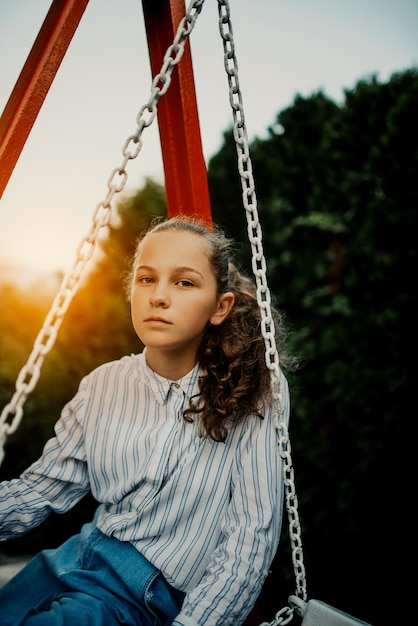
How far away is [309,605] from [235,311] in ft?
3.16

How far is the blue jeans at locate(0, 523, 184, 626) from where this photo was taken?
4.11 ft

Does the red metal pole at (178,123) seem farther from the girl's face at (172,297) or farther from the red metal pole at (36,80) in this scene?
the red metal pole at (36,80)

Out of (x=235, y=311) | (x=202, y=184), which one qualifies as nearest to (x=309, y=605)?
(x=235, y=311)

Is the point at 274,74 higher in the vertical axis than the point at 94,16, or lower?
higher

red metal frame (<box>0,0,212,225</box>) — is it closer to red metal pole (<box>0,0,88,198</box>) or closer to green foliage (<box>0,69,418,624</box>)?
red metal pole (<box>0,0,88,198</box>)

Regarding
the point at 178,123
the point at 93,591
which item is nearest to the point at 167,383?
the point at 93,591

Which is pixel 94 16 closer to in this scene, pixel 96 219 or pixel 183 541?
pixel 96 219

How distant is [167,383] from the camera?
152 centimetres

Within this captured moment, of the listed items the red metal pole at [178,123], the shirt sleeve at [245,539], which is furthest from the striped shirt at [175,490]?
the red metal pole at [178,123]

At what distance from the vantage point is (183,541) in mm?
1411

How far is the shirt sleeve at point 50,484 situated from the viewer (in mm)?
1445

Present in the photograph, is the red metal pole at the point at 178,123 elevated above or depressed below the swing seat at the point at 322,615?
above

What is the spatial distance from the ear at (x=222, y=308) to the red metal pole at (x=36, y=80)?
0.76 metres

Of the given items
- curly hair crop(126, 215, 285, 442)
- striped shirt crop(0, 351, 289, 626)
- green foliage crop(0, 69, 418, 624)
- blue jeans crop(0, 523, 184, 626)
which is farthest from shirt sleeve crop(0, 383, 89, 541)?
green foliage crop(0, 69, 418, 624)
